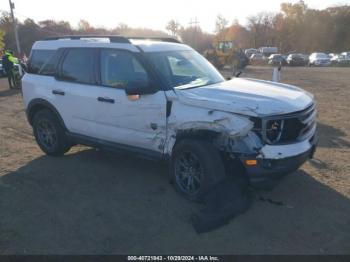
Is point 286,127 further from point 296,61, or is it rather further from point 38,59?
point 296,61

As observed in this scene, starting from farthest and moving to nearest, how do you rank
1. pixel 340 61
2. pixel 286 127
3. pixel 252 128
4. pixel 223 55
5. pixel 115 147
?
pixel 340 61
pixel 223 55
pixel 115 147
pixel 286 127
pixel 252 128

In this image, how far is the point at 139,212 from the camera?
4.43 m

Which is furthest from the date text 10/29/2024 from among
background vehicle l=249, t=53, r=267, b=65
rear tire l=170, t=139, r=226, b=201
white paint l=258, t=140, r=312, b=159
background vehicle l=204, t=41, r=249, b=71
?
background vehicle l=249, t=53, r=267, b=65

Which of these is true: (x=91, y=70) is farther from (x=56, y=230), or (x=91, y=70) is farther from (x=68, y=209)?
(x=56, y=230)

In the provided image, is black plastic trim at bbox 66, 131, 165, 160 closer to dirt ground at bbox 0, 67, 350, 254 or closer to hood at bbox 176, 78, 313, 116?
dirt ground at bbox 0, 67, 350, 254

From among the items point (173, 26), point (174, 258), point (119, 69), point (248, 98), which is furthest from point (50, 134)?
point (173, 26)

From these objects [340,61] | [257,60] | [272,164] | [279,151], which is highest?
[279,151]

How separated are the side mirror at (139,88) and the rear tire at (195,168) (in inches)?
31.4

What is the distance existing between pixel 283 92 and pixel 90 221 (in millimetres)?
2883

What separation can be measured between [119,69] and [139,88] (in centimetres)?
71

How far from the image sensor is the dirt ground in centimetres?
372

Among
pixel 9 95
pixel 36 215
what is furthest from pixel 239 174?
pixel 9 95

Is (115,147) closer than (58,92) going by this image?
Yes

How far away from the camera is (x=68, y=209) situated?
4531mm
